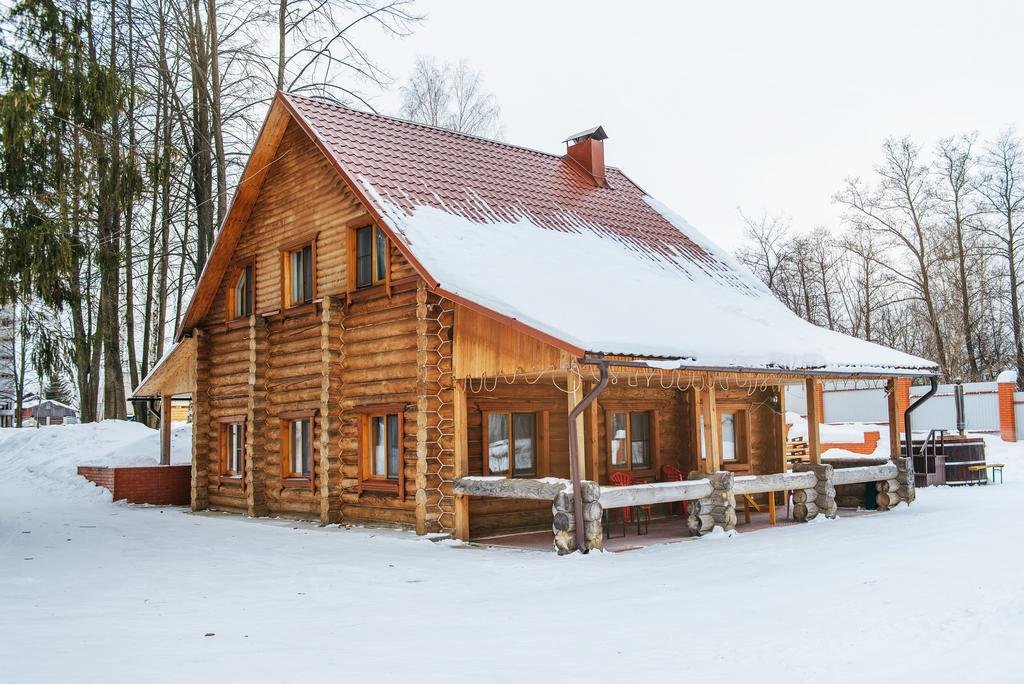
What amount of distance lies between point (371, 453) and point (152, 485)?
27.4ft

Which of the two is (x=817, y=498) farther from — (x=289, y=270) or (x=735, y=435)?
(x=289, y=270)

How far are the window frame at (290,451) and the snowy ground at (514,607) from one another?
5.30 feet

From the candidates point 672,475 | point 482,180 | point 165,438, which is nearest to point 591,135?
point 482,180

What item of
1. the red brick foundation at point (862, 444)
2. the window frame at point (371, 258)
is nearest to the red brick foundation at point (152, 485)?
the window frame at point (371, 258)

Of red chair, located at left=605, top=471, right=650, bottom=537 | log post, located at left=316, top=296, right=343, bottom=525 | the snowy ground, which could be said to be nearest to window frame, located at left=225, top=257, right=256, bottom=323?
log post, located at left=316, top=296, right=343, bottom=525

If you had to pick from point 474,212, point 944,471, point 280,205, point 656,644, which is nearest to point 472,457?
point 474,212

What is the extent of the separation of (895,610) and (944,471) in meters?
15.3

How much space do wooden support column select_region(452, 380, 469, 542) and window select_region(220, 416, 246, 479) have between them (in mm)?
6576

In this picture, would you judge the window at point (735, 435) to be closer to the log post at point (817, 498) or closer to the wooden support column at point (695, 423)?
the wooden support column at point (695, 423)

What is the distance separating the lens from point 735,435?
18781 millimetres

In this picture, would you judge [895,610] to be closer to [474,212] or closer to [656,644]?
[656,644]

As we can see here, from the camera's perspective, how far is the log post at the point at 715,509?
1345 cm

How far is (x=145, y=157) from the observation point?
14.5 meters

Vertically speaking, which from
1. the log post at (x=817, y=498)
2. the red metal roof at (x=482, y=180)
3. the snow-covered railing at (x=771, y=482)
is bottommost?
the log post at (x=817, y=498)
